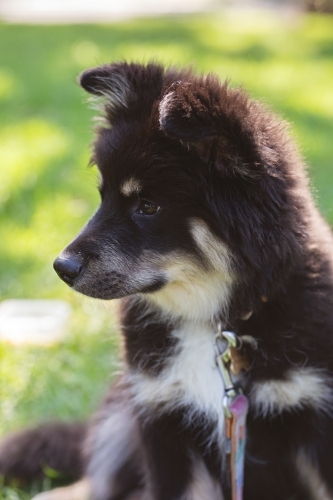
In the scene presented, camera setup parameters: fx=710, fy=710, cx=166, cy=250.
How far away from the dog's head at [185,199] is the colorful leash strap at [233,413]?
0.55 ft

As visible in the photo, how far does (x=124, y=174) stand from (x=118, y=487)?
4.99 feet

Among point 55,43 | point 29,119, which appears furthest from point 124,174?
point 55,43

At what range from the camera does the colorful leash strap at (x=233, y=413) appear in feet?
8.94

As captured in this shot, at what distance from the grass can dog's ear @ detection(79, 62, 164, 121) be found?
318 mm

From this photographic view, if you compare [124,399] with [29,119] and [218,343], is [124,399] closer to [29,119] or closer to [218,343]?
[218,343]

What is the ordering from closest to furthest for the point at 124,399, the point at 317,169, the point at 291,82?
the point at 124,399 < the point at 317,169 < the point at 291,82

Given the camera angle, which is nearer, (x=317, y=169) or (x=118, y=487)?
(x=118, y=487)

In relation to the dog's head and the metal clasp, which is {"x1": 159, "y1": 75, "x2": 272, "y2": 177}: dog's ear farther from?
the metal clasp

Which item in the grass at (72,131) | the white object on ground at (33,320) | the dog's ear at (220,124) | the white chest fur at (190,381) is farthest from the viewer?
the white object on ground at (33,320)

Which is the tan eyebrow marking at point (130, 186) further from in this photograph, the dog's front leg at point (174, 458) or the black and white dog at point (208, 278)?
the dog's front leg at point (174, 458)

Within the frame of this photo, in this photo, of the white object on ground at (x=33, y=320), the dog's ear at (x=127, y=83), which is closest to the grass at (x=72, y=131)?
the white object on ground at (x=33, y=320)

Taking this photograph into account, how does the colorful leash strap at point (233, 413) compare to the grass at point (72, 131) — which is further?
the grass at point (72, 131)

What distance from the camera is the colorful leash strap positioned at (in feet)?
8.94

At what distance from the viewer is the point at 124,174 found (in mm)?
2795
